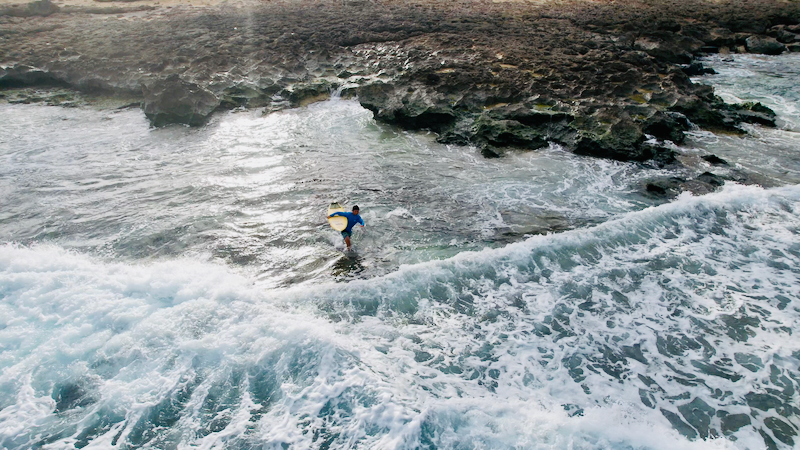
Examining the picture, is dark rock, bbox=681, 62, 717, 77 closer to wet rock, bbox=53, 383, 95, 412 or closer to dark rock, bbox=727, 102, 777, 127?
dark rock, bbox=727, 102, 777, 127

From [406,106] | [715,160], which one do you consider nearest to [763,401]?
[715,160]

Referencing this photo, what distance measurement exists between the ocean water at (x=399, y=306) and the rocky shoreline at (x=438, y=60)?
7.61 ft

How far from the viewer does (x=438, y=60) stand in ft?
65.3

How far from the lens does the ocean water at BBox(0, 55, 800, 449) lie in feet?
19.2

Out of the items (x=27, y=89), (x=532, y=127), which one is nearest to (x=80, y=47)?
(x=27, y=89)

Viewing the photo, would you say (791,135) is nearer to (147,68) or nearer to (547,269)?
(547,269)

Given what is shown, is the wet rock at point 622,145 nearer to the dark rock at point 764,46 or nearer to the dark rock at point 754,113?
the dark rock at point 754,113

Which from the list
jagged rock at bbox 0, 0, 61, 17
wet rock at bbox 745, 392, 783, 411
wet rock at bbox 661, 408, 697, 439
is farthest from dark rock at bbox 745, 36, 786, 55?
jagged rock at bbox 0, 0, 61, 17

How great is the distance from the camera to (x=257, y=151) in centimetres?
1408

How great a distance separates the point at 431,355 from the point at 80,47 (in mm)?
25328

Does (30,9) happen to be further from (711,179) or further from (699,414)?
(699,414)

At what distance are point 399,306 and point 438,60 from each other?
49.5 ft

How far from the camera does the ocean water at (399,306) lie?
5.87 meters

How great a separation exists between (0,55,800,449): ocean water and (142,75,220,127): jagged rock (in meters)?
3.41
